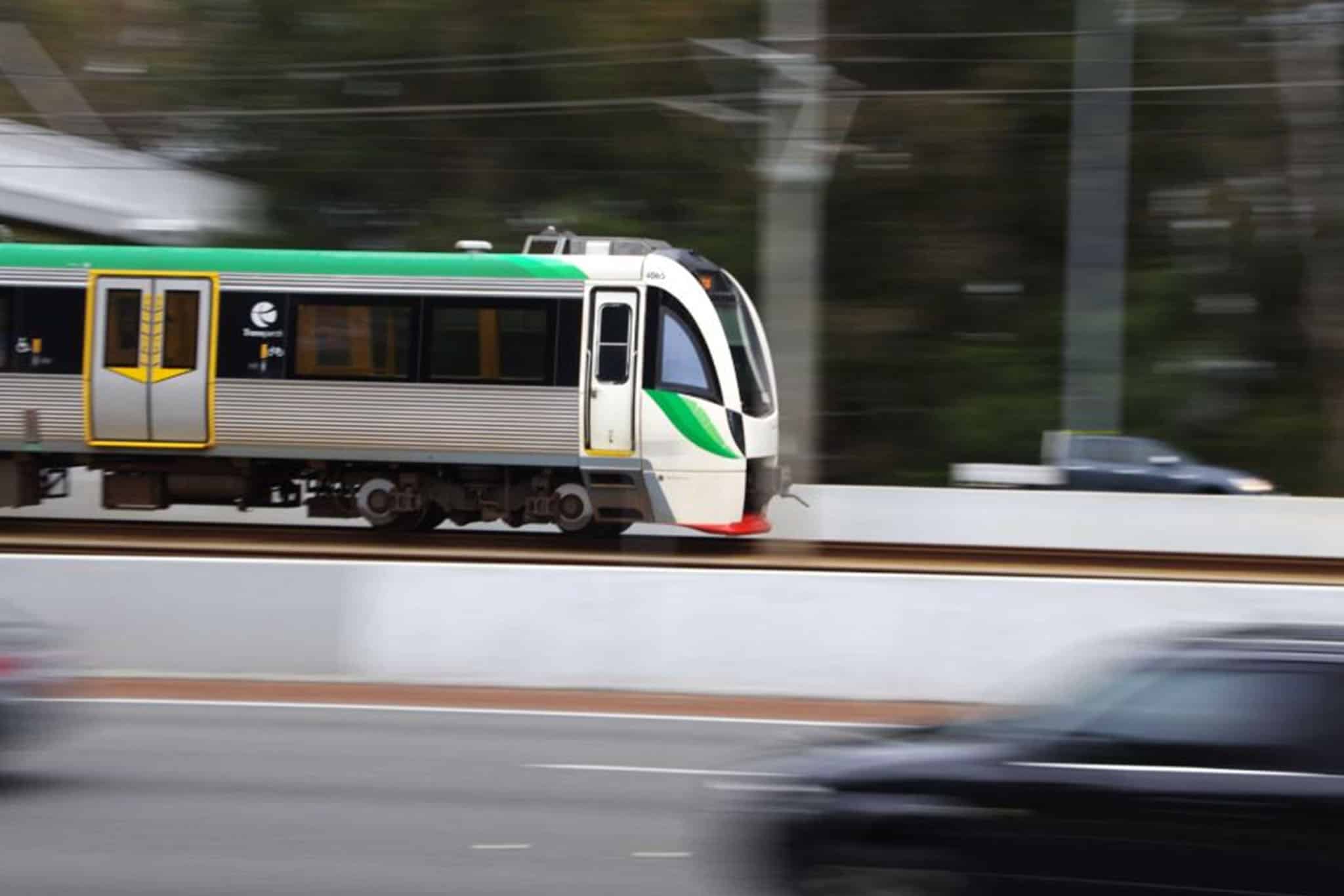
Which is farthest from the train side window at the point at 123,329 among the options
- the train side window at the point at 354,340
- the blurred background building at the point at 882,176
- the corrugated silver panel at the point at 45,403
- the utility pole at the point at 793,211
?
the blurred background building at the point at 882,176

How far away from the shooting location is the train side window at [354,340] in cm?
1798

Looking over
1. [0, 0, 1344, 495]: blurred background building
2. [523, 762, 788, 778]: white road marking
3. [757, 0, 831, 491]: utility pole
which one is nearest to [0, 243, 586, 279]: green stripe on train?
[757, 0, 831, 491]: utility pole

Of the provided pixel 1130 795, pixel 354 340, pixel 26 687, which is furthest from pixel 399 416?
pixel 1130 795

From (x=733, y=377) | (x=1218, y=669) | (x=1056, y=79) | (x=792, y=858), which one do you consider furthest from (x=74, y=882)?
(x=1056, y=79)

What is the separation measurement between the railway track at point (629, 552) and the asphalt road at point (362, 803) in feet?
15.8

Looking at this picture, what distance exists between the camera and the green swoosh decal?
1747cm

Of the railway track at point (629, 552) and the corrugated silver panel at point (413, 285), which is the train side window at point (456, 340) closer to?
the corrugated silver panel at point (413, 285)

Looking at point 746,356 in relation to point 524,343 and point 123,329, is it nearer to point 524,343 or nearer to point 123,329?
point 524,343

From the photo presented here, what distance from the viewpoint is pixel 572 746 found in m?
10.3

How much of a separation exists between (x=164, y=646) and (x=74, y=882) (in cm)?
549

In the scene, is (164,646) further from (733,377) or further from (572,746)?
(733,377)

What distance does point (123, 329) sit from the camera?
18281 mm

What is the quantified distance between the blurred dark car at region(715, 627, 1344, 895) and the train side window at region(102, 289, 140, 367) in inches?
537

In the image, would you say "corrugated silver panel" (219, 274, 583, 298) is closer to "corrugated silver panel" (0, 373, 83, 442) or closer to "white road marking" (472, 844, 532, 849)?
"corrugated silver panel" (0, 373, 83, 442)
